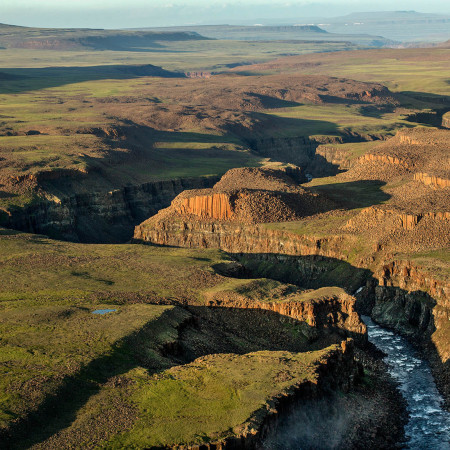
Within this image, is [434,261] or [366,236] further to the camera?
[366,236]

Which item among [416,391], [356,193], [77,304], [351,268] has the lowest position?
[416,391]

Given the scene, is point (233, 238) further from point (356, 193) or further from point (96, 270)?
point (96, 270)

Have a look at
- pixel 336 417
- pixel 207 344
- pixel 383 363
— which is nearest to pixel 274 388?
pixel 336 417

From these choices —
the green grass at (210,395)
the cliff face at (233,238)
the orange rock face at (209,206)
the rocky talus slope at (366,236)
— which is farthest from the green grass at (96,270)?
the green grass at (210,395)

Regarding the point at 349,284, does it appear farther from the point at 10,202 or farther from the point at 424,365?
the point at 10,202

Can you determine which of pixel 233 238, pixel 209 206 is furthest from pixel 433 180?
pixel 209 206

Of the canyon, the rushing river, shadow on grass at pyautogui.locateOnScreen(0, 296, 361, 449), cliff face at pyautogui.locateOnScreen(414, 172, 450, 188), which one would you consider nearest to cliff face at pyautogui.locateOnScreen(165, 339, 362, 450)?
the canyon
